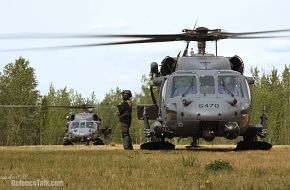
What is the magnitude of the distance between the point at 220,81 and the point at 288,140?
204 feet

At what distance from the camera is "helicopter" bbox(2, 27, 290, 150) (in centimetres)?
1603

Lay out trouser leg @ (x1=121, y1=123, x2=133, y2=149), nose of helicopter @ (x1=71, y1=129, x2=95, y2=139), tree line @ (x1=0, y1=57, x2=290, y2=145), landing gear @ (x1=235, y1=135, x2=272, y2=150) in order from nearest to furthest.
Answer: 1. landing gear @ (x1=235, y1=135, x2=272, y2=150)
2. trouser leg @ (x1=121, y1=123, x2=133, y2=149)
3. nose of helicopter @ (x1=71, y1=129, x2=95, y2=139)
4. tree line @ (x1=0, y1=57, x2=290, y2=145)

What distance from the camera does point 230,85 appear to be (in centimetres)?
1712

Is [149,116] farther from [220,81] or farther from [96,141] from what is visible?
[96,141]

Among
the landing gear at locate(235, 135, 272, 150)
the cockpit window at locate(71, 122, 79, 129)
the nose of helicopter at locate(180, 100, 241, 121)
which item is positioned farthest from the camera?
the cockpit window at locate(71, 122, 79, 129)

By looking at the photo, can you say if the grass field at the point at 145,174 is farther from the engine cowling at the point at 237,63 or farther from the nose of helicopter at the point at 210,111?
the engine cowling at the point at 237,63

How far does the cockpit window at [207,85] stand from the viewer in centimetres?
1678

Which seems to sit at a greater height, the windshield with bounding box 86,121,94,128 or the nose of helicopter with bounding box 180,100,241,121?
the windshield with bounding box 86,121,94,128

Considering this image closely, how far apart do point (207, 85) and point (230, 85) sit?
0.70 metres

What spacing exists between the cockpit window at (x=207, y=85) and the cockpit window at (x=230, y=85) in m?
0.21

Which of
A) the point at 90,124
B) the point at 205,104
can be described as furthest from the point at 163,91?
the point at 90,124

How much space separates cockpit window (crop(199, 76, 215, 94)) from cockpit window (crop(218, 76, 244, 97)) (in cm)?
21

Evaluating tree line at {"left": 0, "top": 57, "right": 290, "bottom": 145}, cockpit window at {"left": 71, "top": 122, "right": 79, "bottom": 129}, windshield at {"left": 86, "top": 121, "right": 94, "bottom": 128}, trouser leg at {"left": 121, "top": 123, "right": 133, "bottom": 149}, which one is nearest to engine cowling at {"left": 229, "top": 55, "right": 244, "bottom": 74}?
trouser leg at {"left": 121, "top": 123, "right": 133, "bottom": 149}

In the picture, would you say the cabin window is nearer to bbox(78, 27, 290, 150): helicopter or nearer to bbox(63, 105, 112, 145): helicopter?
bbox(78, 27, 290, 150): helicopter
